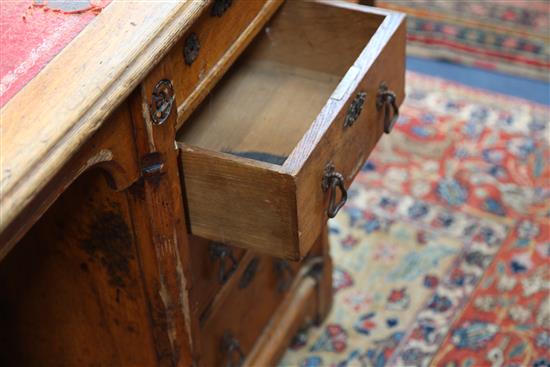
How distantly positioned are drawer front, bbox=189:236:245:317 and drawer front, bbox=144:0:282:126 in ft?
0.73

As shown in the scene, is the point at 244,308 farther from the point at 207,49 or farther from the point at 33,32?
the point at 33,32

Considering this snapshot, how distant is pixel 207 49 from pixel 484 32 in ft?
5.48

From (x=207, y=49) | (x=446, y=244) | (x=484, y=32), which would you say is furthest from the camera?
(x=484, y=32)

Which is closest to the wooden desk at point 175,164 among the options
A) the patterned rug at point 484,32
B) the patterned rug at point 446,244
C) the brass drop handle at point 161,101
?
the brass drop handle at point 161,101

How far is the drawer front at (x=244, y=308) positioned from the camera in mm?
1579

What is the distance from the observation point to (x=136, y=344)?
4.62ft

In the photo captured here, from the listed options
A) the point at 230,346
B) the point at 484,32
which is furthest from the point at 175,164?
the point at 484,32

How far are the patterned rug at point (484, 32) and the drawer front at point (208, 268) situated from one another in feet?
4.54

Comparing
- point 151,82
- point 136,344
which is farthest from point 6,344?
point 151,82

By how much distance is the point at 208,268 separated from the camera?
1.47 metres

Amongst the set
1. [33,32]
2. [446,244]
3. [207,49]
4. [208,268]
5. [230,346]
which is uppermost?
[33,32]

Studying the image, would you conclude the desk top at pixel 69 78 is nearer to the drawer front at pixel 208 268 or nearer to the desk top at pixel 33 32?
the desk top at pixel 33 32

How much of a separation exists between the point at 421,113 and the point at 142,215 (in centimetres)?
139

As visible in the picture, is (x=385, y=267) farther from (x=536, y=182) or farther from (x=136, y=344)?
(x=136, y=344)
